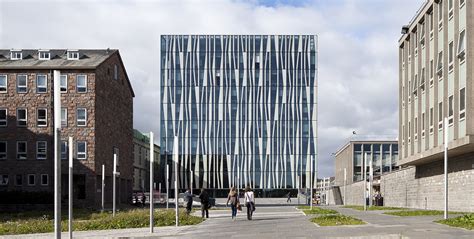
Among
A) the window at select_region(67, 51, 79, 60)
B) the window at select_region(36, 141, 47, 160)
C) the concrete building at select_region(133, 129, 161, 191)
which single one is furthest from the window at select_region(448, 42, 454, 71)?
the concrete building at select_region(133, 129, 161, 191)

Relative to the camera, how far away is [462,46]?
33906 millimetres

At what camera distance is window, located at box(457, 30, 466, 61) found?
33.4 meters

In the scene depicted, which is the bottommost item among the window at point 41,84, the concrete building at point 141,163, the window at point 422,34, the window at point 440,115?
the concrete building at point 141,163

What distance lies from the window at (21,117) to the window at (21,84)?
1.86 m

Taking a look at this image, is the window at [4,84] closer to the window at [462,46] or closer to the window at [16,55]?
the window at [16,55]

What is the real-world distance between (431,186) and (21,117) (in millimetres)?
38105

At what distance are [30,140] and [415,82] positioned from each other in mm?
35893

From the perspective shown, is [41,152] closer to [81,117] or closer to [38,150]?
[38,150]

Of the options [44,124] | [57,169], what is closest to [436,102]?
[57,169]

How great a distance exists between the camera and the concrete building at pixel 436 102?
110ft

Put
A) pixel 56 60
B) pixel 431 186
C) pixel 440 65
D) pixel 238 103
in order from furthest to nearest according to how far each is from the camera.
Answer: pixel 238 103 < pixel 56 60 < pixel 431 186 < pixel 440 65

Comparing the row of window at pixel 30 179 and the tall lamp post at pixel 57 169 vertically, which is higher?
the tall lamp post at pixel 57 169

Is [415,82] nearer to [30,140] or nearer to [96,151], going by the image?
[96,151]

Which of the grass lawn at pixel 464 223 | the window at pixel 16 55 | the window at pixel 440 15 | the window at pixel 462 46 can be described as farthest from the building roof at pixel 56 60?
the grass lawn at pixel 464 223
